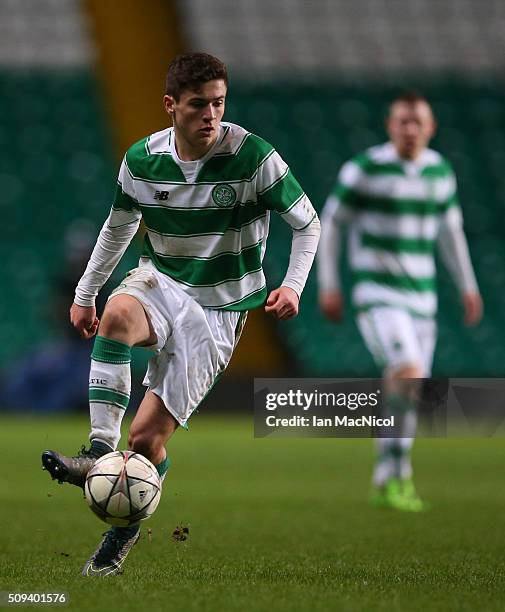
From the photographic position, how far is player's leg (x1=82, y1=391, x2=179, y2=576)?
14.7 feet

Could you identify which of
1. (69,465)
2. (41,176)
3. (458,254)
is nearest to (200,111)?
(69,465)

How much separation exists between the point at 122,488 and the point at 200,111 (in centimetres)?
131

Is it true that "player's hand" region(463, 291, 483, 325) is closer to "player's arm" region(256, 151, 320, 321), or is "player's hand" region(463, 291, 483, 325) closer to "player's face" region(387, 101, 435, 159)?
"player's face" region(387, 101, 435, 159)

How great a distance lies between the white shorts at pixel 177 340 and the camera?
458 centimetres

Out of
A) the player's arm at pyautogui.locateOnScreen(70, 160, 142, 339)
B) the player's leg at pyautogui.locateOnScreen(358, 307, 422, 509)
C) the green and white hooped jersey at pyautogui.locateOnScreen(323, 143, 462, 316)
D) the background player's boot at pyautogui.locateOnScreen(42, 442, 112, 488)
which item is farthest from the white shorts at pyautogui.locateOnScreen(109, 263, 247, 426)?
the green and white hooped jersey at pyautogui.locateOnScreen(323, 143, 462, 316)

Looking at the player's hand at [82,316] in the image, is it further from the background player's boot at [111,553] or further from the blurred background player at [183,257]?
the background player's boot at [111,553]

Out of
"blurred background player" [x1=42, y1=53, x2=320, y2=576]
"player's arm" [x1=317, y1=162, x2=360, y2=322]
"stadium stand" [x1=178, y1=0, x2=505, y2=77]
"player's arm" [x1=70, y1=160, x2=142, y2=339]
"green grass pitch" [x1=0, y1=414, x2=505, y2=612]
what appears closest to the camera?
"green grass pitch" [x1=0, y1=414, x2=505, y2=612]

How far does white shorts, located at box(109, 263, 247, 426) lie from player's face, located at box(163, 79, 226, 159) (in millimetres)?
533

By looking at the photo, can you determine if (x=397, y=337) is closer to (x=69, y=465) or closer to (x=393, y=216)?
(x=393, y=216)

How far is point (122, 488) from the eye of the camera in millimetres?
4211

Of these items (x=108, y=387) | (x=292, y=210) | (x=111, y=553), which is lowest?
(x=111, y=553)

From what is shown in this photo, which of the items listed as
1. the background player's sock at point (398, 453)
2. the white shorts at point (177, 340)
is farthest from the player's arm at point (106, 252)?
the background player's sock at point (398, 453)

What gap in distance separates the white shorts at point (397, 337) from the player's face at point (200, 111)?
2.88m

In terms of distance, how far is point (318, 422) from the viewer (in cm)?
513
